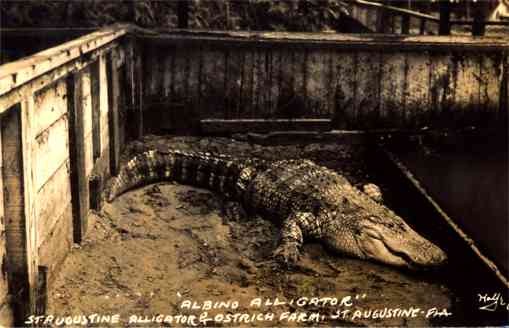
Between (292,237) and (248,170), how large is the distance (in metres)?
1.34

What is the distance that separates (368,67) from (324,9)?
122 inches

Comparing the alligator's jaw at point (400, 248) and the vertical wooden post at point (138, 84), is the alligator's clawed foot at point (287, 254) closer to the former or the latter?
the alligator's jaw at point (400, 248)

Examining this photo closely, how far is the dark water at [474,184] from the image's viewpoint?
18.7 ft

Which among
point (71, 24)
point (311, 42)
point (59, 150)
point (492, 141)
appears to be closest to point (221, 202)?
point (59, 150)

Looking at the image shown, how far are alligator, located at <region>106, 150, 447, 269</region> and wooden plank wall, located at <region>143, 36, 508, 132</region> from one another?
1.73m

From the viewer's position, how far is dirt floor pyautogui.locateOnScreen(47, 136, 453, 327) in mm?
4262

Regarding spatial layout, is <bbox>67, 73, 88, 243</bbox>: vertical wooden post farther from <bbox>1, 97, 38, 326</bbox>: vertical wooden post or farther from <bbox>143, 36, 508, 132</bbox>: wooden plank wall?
<bbox>143, 36, 508, 132</bbox>: wooden plank wall

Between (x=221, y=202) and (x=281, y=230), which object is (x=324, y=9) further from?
(x=281, y=230)

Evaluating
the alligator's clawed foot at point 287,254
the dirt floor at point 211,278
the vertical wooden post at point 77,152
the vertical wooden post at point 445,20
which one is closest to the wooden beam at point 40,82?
the vertical wooden post at point 77,152

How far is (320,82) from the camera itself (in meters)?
8.36

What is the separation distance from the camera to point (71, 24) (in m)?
10.0


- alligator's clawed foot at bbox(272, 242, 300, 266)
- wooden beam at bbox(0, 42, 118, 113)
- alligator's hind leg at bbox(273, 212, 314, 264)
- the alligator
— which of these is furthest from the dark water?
wooden beam at bbox(0, 42, 118, 113)
